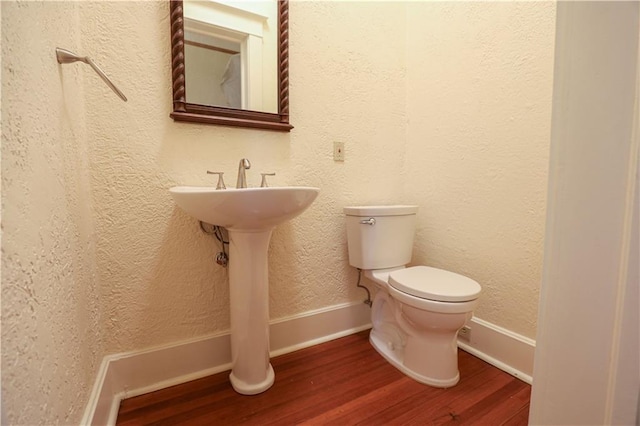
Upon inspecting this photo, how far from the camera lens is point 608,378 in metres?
0.39

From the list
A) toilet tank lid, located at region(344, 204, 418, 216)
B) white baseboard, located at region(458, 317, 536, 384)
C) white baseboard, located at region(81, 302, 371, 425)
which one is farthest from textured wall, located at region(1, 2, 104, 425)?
white baseboard, located at region(458, 317, 536, 384)

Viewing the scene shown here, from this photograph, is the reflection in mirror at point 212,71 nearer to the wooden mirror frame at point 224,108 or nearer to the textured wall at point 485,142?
the wooden mirror frame at point 224,108

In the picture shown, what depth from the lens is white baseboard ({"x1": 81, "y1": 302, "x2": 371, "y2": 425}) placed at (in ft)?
3.08

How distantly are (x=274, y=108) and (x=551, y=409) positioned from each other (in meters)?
1.28

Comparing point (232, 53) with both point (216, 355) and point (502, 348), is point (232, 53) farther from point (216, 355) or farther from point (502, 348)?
point (502, 348)

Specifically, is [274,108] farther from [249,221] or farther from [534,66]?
[534,66]

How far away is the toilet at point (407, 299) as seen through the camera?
3.50ft

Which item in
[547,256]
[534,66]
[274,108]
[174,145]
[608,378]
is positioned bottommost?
[608,378]

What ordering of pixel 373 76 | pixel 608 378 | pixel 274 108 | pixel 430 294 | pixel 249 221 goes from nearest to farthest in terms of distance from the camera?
pixel 608 378, pixel 249 221, pixel 430 294, pixel 274 108, pixel 373 76

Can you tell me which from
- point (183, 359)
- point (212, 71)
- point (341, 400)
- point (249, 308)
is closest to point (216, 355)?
point (183, 359)

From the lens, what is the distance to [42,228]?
1.83 feet

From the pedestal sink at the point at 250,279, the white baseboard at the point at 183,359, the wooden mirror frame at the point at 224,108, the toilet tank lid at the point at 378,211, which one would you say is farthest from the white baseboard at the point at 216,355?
the wooden mirror frame at the point at 224,108

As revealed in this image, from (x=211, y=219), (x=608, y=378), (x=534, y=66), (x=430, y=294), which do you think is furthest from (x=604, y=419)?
(x=534, y=66)

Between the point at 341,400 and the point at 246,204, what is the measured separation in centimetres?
82
